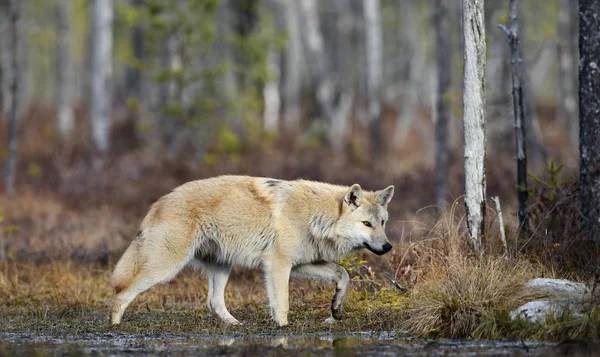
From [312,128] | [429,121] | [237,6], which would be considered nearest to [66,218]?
[237,6]

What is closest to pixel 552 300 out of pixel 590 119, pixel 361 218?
pixel 361 218

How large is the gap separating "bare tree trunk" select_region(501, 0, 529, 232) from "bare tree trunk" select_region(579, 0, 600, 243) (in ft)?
2.82

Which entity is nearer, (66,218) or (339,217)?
(339,217)

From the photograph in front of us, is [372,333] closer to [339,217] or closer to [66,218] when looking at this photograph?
[339,217]

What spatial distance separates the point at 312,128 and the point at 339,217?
68.6ft

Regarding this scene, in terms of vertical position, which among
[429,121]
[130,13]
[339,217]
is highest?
[130,13]

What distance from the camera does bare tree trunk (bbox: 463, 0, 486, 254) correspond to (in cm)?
929

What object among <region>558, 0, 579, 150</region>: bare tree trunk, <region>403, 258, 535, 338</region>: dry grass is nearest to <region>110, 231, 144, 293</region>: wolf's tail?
<region>403, 258, 535, 338</region>: dry grass

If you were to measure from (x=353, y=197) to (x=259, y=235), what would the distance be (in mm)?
1107

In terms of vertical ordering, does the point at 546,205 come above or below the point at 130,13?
below

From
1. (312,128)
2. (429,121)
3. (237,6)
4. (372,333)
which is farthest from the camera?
(429,121)

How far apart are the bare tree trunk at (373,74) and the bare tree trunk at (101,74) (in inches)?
313

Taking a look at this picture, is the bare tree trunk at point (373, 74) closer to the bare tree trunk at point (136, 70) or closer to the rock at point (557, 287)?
the bare tree trunk at point (136, 70)

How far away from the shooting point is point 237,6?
2591 cm
